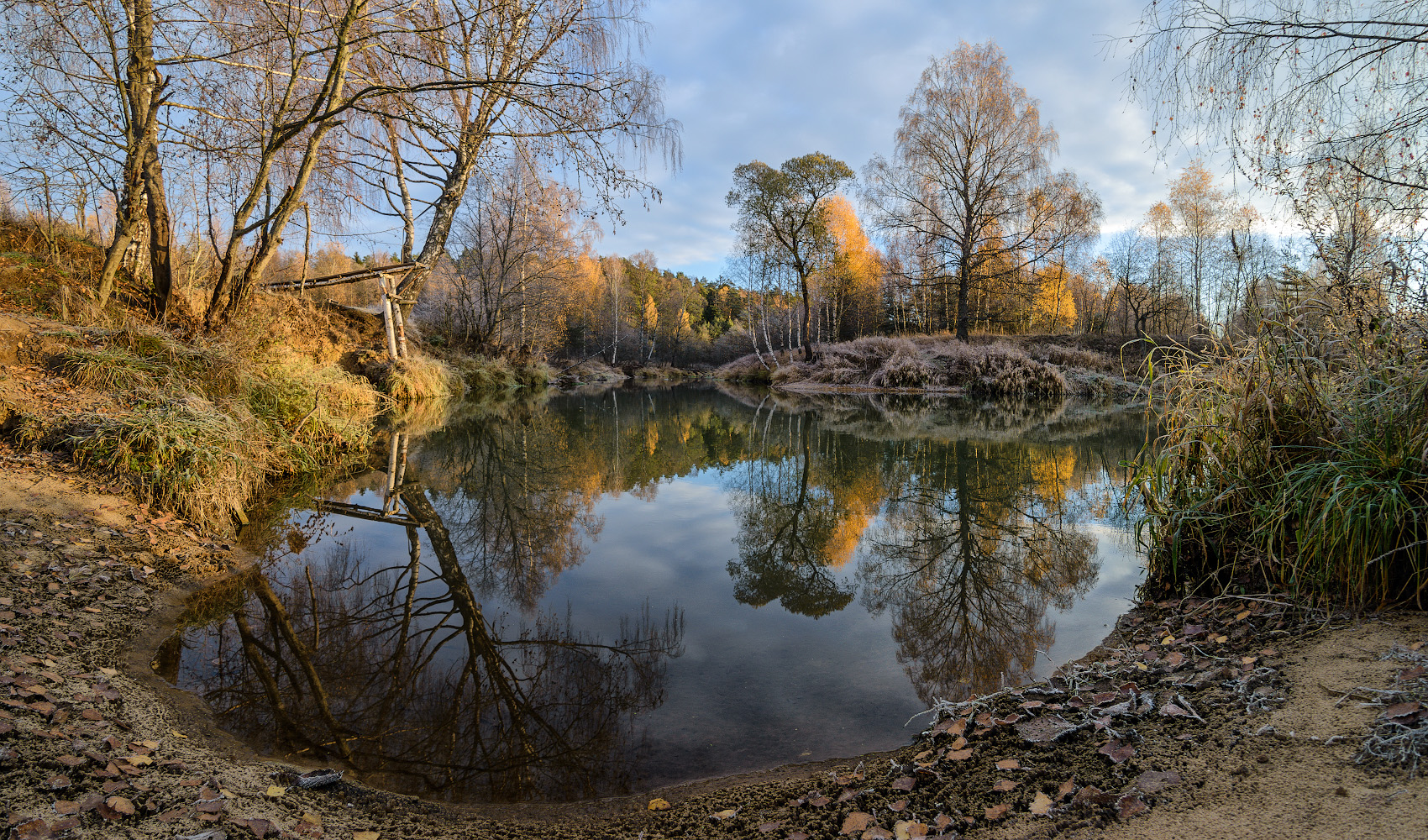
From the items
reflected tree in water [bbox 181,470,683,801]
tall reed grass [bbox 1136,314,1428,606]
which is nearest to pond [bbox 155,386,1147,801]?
reflected tree in water [bbox 181,470,683,801]

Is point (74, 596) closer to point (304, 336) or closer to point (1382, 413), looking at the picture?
point (1382, 413)

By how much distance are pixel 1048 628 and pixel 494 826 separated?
9.58 ft

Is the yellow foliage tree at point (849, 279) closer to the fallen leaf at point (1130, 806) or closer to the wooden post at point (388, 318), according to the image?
the wooden post at point (388, 318)

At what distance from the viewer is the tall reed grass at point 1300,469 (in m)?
2.43

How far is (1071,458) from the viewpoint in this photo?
786cm

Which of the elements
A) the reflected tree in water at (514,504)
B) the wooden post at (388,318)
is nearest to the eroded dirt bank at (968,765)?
the reflected tree in water at (514,504)

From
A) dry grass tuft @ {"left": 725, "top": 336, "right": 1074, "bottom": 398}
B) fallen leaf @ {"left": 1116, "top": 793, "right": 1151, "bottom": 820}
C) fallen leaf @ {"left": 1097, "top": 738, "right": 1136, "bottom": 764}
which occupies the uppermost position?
dry grass tuft @ {"left": 725, "top": 336, "right": 1074, "bottom": 398}

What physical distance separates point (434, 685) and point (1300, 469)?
4.20 m

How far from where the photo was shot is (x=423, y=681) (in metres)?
2.73

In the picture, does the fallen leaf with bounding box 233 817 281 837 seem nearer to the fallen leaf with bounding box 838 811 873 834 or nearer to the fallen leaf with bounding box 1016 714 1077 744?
the fallen leaf with bounding box 838 811 873 834

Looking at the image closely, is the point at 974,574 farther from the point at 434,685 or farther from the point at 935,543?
the point at 434,685

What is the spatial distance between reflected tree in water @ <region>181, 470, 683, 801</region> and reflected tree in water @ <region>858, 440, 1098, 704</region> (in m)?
1.35

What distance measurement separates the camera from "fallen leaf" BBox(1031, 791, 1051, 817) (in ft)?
5.46

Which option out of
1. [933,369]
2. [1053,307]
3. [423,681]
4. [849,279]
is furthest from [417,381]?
[1053,307]
